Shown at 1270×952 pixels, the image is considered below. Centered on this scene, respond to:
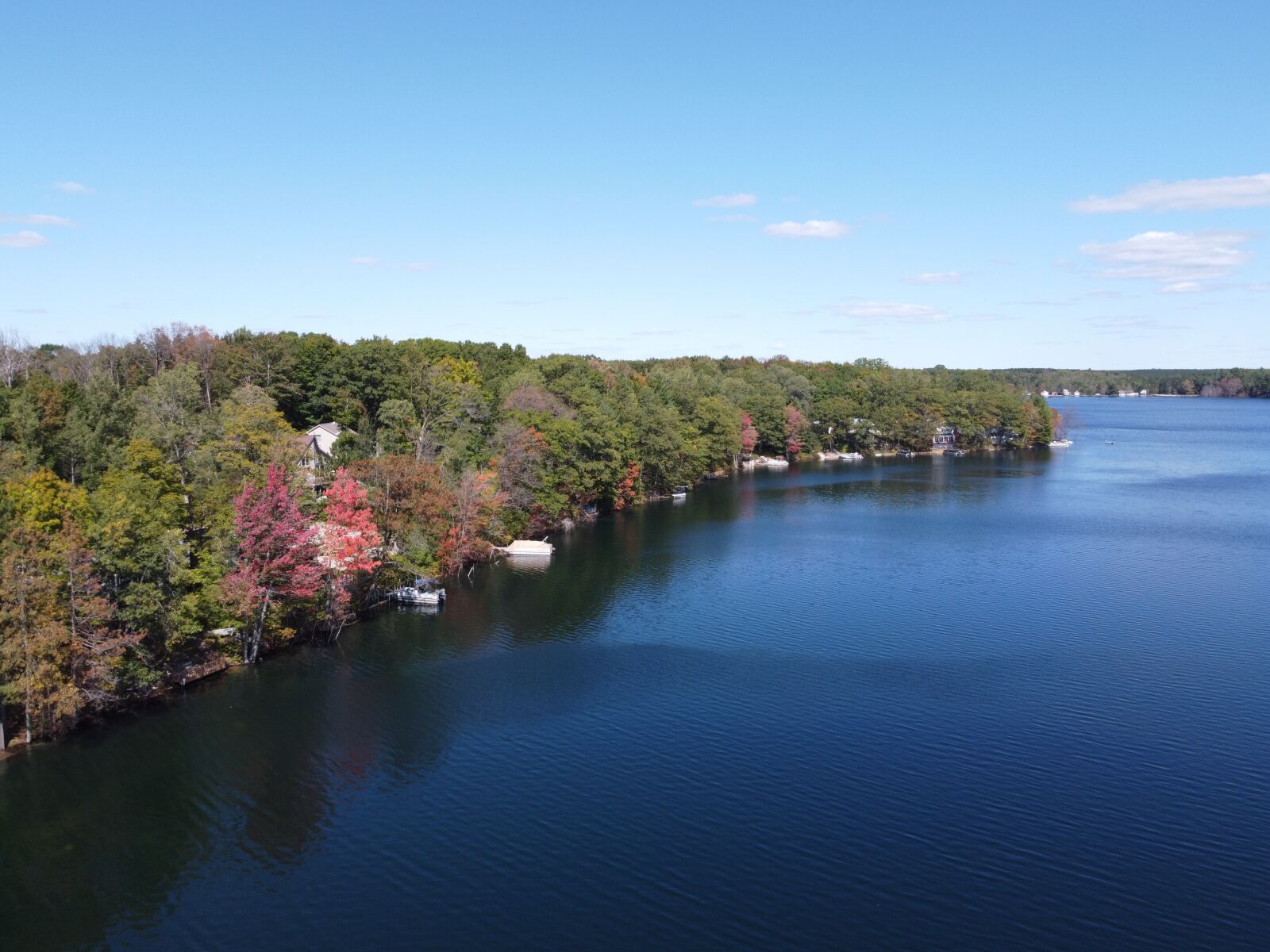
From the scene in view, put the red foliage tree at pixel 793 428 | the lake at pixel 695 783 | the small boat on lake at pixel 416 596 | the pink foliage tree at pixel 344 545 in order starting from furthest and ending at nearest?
the red foliage tree at pixel 793 428
the small boat on lake at pixel 416 596
the pink foliage tree at pixel 344 545
the lake at pixel 695 783

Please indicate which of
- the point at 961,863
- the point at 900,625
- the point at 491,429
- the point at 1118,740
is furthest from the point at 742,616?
the point at 491,429

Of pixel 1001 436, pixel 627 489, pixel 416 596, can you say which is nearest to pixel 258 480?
pixel 416 596

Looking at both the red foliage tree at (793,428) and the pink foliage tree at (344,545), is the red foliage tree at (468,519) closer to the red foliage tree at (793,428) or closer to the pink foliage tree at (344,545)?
the pink foliage tree at (344,545)

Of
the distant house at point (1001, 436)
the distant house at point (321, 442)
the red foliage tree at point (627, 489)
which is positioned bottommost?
the red foliage tree at point (627, 489)

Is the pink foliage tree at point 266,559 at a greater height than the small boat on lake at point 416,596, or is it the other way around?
the pink foliage tree at point 266,559

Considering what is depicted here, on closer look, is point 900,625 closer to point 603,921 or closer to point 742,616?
point 742,616

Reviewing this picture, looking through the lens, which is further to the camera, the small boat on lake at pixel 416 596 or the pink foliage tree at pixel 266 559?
the small boat on lake at pixel 416 596

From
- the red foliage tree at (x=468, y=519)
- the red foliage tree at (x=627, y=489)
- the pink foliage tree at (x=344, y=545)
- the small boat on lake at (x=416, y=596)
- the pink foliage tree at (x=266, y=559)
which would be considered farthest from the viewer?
A: the red foliage tree at (x=627, y=489)

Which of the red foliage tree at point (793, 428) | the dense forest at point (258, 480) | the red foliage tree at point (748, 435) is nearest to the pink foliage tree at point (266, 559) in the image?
the dense forest at point (258, 480)
